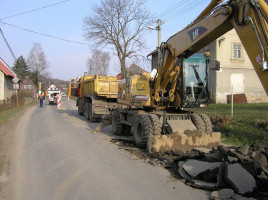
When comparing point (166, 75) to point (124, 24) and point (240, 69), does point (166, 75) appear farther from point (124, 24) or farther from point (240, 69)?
point (124, 24)

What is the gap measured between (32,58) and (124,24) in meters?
49.8

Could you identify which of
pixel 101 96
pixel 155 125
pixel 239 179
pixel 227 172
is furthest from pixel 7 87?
pixel 239 179

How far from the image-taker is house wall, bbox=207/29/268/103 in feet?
86.8

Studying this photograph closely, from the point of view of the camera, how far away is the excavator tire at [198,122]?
855cm

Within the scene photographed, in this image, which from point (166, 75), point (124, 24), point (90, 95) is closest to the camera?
point (166, 75)

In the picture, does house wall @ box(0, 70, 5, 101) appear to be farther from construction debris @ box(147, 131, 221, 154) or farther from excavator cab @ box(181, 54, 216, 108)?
construction debris @ box(147, 131, 221, 154)

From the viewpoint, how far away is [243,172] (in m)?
4.84

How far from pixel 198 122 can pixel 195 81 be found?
130 centimetres

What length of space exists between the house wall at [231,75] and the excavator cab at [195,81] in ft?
61.2

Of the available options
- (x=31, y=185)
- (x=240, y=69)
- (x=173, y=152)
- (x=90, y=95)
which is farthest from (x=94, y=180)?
(x=240, y=69)

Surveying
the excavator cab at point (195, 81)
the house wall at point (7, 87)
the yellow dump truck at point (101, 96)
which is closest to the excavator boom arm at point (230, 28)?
the excavator cab at point (195, 81)

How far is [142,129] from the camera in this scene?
8.54m

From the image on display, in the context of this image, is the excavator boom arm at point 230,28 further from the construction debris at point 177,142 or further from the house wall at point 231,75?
the house wall at point 231,75

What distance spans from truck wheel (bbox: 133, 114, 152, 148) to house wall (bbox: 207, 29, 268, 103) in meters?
18.9
